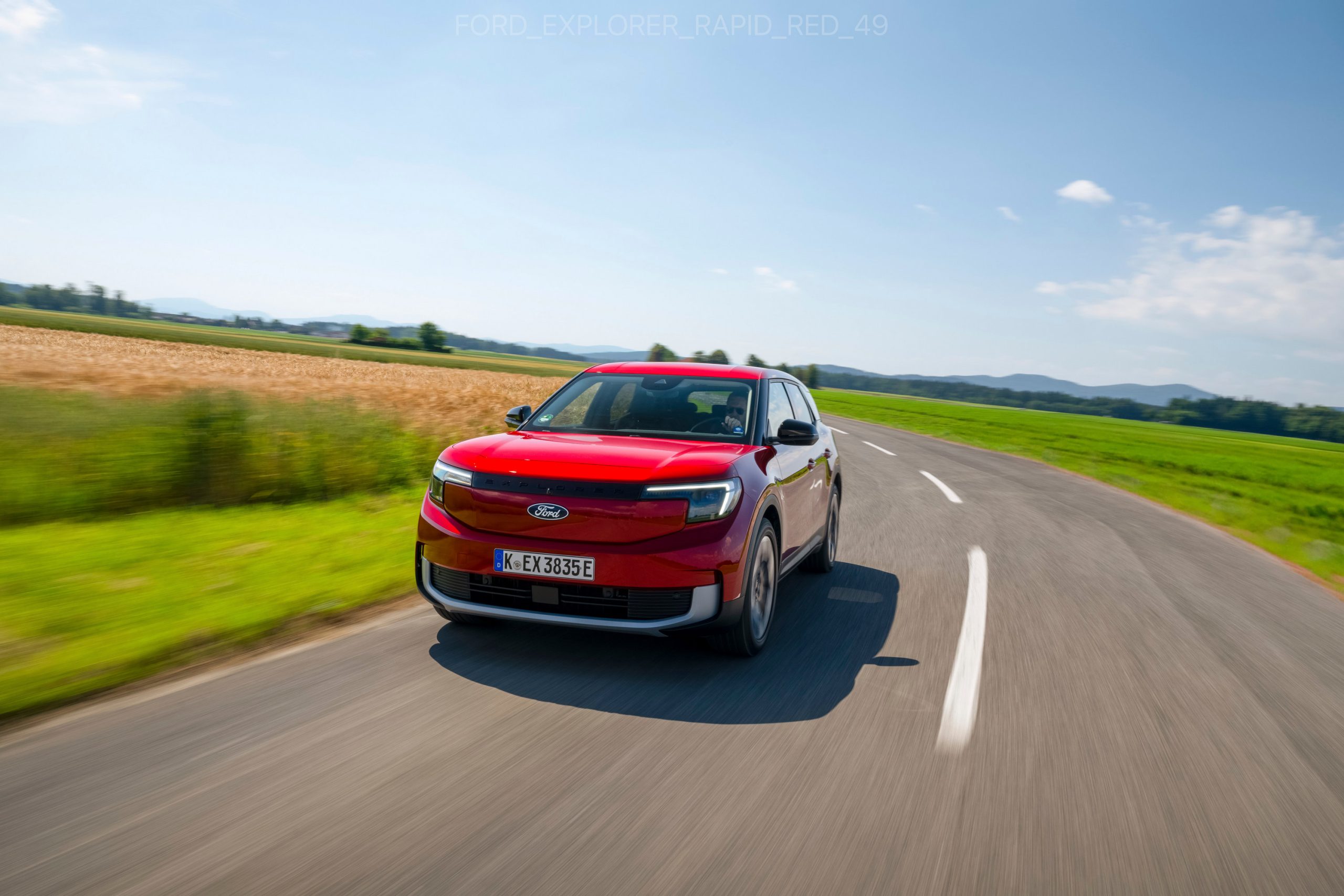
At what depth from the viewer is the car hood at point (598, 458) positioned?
430cm

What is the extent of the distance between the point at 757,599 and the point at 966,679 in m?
1.17

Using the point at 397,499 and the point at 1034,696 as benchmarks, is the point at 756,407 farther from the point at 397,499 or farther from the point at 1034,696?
the point at 397,499

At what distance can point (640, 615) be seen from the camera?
421cm

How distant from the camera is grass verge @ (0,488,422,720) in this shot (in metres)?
4.16

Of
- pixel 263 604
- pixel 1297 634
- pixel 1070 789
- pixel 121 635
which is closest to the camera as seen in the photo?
pixel 1070 789

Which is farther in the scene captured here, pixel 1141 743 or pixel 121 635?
pixel 121 635

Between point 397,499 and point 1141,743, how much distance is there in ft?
26.4

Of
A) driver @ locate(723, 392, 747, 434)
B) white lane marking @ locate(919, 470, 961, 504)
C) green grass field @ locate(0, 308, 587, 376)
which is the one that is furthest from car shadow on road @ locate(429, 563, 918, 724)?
green grass field @ locate(0, 308, 587, 376)

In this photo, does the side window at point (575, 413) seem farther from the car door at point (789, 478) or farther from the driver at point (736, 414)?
the car door at point (789, 478)

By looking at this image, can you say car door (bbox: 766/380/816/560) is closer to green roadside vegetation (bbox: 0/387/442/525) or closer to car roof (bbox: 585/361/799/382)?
car roof (bbox: 585/361/799/382)

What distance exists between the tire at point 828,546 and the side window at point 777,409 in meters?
1.08

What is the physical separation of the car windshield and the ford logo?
3.67 ft

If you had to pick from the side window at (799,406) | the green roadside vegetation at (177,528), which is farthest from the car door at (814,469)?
the green roadside vegetation at (177,528)

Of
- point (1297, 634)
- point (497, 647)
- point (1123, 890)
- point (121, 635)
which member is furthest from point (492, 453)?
point (1297, 634)
